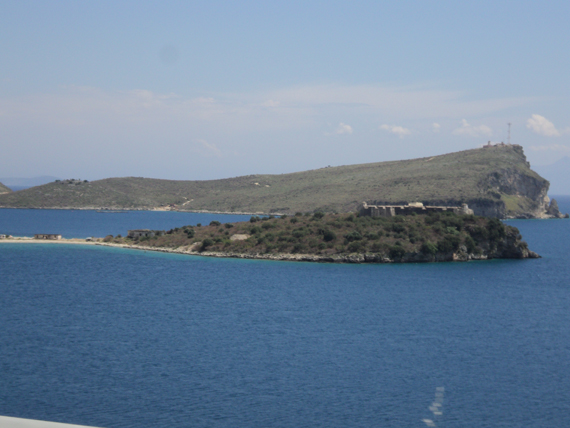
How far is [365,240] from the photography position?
61062 millimetres

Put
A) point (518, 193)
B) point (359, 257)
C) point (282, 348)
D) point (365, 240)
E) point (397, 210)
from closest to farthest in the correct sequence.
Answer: point (282, 348)
point (359, 257)
point (365, 240)
point (397, 210)
point (518, 193)

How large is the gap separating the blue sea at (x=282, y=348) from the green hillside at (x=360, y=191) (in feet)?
284

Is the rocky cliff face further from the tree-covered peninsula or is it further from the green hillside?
the tree-covered peninsula

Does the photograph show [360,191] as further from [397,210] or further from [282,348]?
[282,348]

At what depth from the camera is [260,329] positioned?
1240 inches

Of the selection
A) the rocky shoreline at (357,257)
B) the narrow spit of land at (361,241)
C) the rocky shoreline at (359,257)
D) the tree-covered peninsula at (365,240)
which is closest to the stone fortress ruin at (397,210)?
the tree-covered peninsula at (365,240)

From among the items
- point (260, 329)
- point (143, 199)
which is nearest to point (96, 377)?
point (260, 329)

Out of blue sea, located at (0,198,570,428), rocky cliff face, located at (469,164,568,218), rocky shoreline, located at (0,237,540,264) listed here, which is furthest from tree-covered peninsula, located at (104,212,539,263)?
rocky cliff face, located at (469,164,568,218)

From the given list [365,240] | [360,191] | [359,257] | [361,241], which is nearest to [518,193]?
[360,191]

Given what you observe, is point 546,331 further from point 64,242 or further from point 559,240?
point 559,240

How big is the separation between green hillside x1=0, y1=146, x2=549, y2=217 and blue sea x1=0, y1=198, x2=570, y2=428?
8643cm

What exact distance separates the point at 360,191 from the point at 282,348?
124 metres

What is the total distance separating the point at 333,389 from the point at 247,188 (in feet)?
562

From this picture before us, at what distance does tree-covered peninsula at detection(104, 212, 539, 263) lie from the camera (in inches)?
2352
